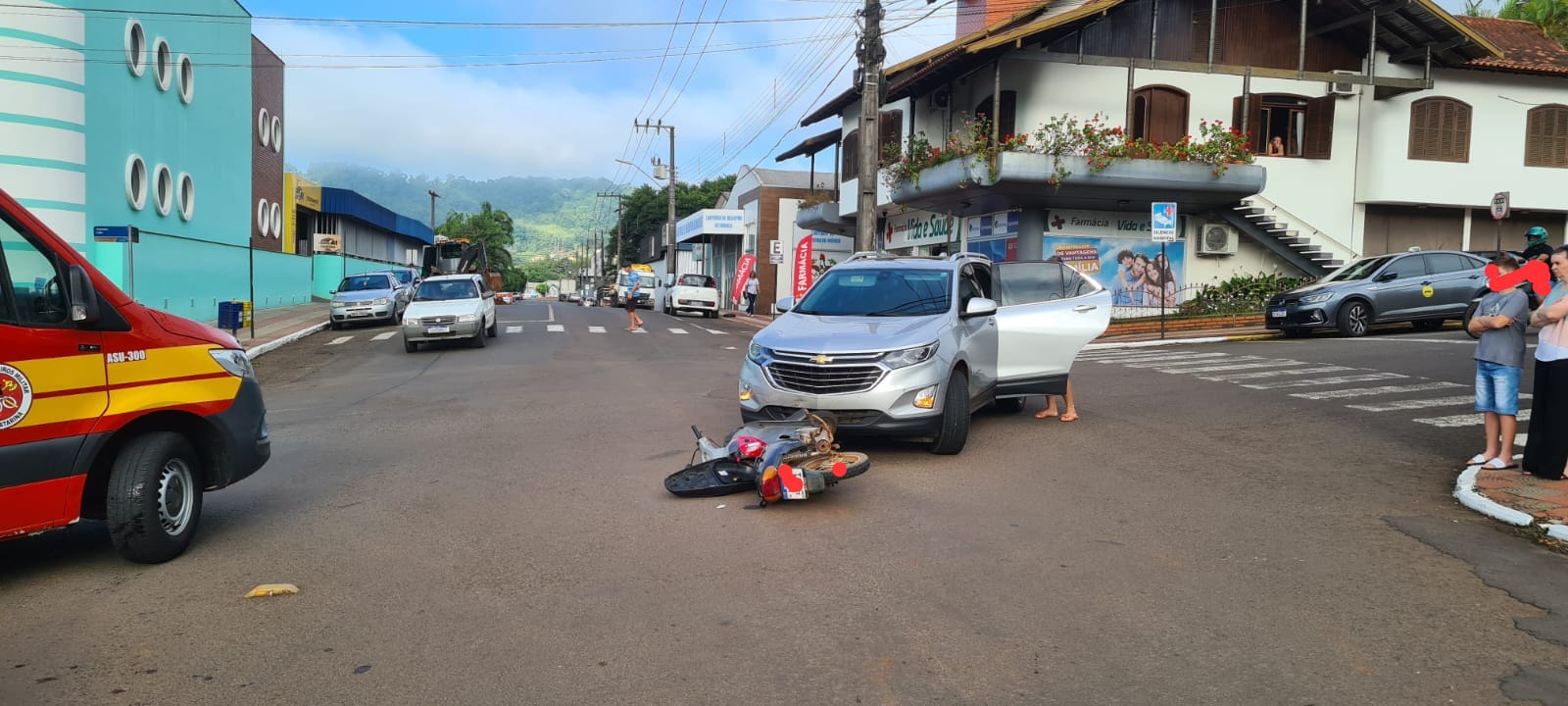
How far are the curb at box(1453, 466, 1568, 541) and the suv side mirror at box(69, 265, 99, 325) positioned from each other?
8.41 m

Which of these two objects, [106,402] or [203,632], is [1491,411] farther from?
[106,402]

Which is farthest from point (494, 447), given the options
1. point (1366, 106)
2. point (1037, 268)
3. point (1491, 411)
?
point (1366, 106)

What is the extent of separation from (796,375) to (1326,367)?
10013 mm

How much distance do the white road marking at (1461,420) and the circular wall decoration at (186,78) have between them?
105 ft

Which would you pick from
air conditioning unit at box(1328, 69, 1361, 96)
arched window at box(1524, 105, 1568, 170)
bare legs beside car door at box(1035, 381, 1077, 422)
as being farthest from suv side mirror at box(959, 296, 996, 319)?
arched window at box(1524, 105, 1568, 170)

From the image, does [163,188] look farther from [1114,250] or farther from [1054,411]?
[1054,411]

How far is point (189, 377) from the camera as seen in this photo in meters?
5.92

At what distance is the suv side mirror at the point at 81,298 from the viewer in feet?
17.1

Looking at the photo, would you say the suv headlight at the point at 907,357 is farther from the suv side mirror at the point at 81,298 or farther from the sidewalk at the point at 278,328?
the sidewalk at the point at 278,328

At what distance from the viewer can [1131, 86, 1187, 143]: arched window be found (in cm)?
2622

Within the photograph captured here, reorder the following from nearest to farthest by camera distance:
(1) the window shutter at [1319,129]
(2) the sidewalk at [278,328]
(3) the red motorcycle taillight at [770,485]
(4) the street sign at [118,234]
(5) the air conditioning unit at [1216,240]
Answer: (3) the red motorcycle taillight at [770,485] < (4) the street sign at [118,234] < (2) the sidewalk at [278,328] < (5) the air conditioning unit at [1216,240] < (1) the window shutter at [1319,129]

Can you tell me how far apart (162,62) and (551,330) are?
13.0 meters

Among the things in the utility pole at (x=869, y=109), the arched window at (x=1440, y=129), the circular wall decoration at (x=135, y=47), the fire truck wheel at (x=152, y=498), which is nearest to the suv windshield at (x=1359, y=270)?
the utility pole at (x=869, y=109)

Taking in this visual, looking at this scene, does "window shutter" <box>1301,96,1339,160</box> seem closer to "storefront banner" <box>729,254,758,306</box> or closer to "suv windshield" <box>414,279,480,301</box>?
"suv windshield" <box>414,279,480,301</box>
